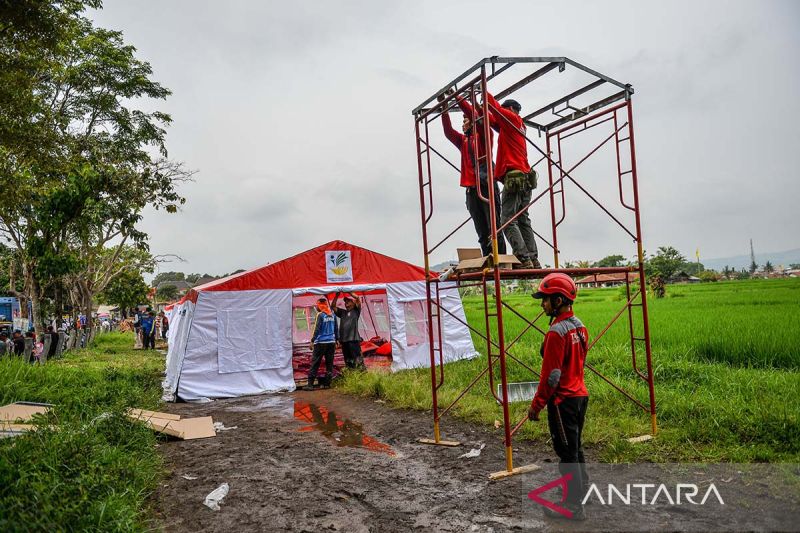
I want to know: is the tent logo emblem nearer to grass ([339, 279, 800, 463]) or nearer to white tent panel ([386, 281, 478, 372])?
white tent panel ([386, 281, 478, 372])

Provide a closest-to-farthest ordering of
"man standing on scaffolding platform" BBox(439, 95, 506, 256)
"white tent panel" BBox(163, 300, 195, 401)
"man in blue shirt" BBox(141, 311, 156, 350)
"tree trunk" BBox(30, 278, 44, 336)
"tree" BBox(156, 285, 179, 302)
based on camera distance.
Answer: "man standing on scaffolding platform" BBox(439, 95, 506, 256), "white tent panel" BBox(163, 300, 195, 401), "tree trunk" BBox(30, 278, 44, 336), "man in blue shirt" BBox(141, 311, 156, 350), "tree" BBox(156, 285, 179, 302)

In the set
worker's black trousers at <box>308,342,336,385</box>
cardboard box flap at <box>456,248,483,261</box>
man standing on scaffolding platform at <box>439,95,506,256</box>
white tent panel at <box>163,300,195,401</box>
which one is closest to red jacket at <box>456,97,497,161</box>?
man standing on scaffolding platform at <box>439,95,506,256</box>

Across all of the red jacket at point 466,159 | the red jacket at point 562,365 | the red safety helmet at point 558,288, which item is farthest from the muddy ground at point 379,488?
the red jacket at point 466,159

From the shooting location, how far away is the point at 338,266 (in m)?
11.6

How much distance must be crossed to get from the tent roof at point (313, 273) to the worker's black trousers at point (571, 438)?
8061 mm

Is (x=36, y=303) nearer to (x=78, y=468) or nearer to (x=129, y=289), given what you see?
(x=78, y=468)

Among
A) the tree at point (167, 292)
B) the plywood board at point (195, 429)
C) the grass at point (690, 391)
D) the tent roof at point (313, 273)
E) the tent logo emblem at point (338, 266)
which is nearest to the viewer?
the grass at point (690, 391)

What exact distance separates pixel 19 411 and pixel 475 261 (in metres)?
5.27

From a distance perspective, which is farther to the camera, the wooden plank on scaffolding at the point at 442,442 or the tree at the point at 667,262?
the tree at the point at 667,262

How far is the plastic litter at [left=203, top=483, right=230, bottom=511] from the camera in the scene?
4148mm

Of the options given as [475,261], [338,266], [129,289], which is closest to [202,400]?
[338,266]

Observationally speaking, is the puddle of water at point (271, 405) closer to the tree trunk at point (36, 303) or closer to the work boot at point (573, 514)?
the work boot at point (573, 514)

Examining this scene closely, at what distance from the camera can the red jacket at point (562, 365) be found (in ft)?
12.2

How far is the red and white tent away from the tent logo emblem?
2 cm
